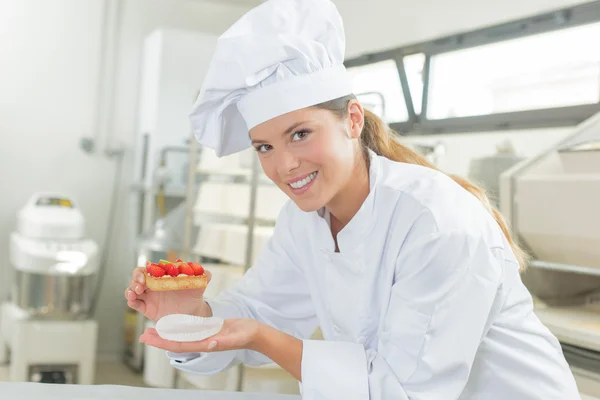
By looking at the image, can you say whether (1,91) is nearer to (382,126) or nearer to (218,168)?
(218,168)

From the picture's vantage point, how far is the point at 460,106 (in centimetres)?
273

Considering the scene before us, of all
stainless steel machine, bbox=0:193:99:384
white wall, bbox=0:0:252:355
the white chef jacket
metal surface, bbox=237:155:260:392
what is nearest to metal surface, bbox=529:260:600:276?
the white chef jacket

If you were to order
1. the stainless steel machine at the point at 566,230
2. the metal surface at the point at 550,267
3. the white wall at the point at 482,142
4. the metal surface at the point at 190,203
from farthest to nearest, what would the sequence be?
the metal surface at the point at 190,203, the white wall at the point at 482,142, the metal surface at the point at 550,267, the stainless steel machine at the point at 566,230

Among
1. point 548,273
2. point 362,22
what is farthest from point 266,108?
point 362,22

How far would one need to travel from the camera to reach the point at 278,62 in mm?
1132

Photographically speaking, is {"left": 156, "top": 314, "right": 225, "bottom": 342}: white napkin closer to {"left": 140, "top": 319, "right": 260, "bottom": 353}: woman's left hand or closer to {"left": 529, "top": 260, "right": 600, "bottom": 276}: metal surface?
{"left": 140, "top": 319, "right": 260, "bottom": 353}: woman's left hand

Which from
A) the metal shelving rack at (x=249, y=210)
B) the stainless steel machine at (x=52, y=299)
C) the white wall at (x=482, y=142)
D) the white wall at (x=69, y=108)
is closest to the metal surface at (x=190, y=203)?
the metal shelving rack at (x=249, y=210)

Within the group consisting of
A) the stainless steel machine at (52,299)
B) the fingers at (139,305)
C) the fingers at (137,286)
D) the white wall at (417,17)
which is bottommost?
the stainless steel machine at (52,299)

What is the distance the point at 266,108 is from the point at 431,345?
1.63 feet

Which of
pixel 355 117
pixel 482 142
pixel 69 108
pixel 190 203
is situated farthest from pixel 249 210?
pixel 69 108

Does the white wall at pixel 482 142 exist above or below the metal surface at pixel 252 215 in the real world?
above

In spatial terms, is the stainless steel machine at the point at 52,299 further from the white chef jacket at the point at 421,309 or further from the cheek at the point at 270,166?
the cheek at the point at 270,166

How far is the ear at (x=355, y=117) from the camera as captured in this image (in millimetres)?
1209

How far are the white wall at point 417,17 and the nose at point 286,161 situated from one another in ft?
4.77
